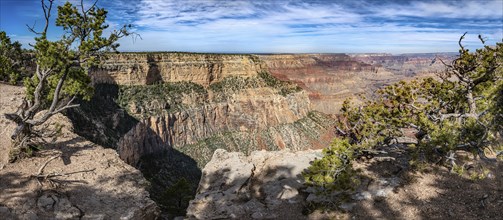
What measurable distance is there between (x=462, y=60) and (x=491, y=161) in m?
6.21

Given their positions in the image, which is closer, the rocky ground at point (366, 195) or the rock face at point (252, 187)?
the rocky ground at point (366, 195)

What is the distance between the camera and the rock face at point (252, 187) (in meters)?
18.5

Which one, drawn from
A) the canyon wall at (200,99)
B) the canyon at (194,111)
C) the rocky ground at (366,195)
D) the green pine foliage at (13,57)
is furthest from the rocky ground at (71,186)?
the canyon wall at (200,99)

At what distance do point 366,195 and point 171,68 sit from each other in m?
73.2

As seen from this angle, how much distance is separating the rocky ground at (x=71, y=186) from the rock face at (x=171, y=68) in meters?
53.2

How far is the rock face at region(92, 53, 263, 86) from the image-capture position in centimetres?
7412

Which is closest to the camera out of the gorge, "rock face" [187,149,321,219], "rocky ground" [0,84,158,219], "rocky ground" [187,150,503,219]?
"rocky ground" [0,84,158,219]

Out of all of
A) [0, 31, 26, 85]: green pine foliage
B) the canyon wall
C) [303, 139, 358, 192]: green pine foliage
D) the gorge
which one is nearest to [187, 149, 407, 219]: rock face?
[303, 139, 358, 192]: green pine foliage

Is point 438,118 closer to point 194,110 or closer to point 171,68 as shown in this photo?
point 194,110

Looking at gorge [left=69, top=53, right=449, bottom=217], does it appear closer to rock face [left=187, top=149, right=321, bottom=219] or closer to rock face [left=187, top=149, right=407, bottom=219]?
rock face [left=187, top=149, right=321, bottom=219]

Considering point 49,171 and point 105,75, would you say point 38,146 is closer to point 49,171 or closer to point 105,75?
point 49,171

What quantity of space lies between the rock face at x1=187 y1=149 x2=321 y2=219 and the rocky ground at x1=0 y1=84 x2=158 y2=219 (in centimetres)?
384

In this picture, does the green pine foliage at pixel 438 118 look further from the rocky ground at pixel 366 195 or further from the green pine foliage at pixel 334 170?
the rocky ground at pixel 366 195

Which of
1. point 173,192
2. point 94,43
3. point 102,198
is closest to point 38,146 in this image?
point 102,198
